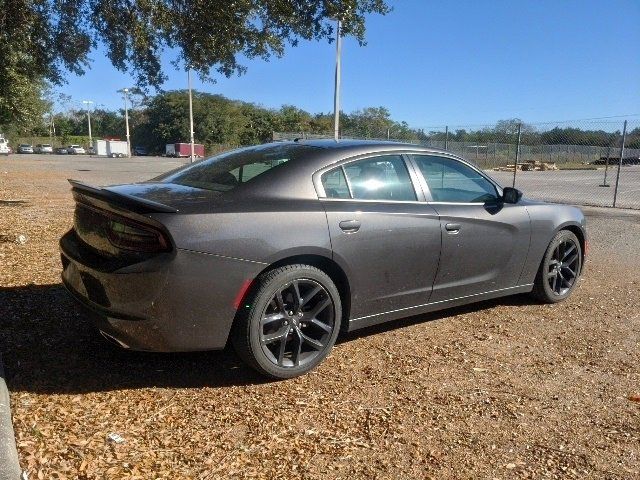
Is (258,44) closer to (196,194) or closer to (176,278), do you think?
(196,194)

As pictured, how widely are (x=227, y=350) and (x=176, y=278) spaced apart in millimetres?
1174

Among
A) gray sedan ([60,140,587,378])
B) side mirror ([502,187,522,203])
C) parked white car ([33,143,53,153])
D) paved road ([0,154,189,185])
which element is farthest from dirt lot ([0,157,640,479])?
parked white car ([33,143,53,153])

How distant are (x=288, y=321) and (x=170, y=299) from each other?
0.76 meters

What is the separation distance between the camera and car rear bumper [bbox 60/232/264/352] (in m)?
3.08

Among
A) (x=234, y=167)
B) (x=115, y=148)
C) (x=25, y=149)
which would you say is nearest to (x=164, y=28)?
(x=234, y=167)

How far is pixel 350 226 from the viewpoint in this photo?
371cm

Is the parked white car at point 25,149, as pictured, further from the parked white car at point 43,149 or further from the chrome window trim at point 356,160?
the chrome window trim at point 356,160

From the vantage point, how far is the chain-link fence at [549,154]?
55.3 feet

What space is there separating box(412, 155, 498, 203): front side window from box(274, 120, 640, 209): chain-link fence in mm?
4623

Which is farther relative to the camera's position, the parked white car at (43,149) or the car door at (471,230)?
the parked white car at (43,149)

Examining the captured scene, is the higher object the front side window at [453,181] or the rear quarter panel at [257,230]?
the front side window at [453,181]

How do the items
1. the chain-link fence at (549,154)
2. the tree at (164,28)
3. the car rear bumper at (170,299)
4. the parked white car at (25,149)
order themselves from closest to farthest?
the car rear bumper at (170,299), the tree at (164,28), the chain-link fence at (549,154), the parked white car at (25,149)

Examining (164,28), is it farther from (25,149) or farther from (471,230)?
(25,149)

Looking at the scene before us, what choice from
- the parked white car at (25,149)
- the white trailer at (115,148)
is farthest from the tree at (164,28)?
the parked white car at (25,149)
